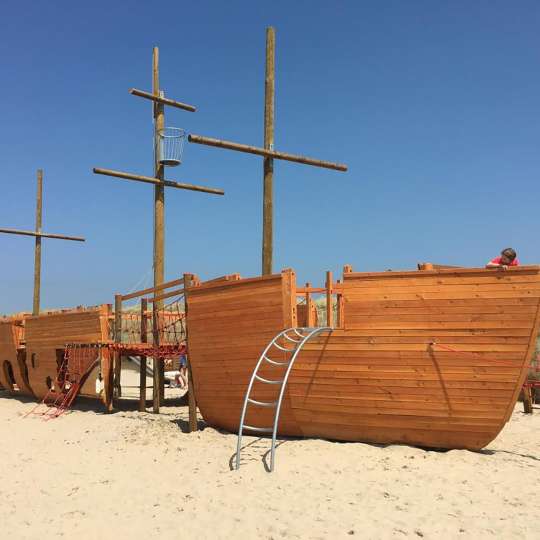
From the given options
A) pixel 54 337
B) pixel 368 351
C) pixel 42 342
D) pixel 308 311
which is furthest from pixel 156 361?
pixel 368 351

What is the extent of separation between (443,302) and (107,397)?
9152mm

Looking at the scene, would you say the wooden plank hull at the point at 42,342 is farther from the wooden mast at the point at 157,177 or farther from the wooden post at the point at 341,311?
the wooden post at the point at 341,311

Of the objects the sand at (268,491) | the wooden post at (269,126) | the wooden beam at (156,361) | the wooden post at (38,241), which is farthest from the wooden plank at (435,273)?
the wooden post at (38,241)

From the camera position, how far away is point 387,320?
28.4 feet

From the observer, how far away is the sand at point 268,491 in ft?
19.4

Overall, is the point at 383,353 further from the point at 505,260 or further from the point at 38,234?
the point at 38,234

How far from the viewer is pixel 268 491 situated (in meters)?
6.93

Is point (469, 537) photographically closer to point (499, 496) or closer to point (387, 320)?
point (499, 496)

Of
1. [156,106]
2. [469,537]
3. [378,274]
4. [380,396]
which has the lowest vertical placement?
[469,537]

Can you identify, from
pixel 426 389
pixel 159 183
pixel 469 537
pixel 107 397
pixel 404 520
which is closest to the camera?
pixel 469 537

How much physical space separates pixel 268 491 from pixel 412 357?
292cm

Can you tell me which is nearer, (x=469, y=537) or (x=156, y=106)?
(x=469, y=537)

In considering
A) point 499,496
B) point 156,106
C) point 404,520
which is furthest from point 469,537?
point 156,106

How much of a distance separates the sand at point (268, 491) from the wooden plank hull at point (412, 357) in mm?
423
